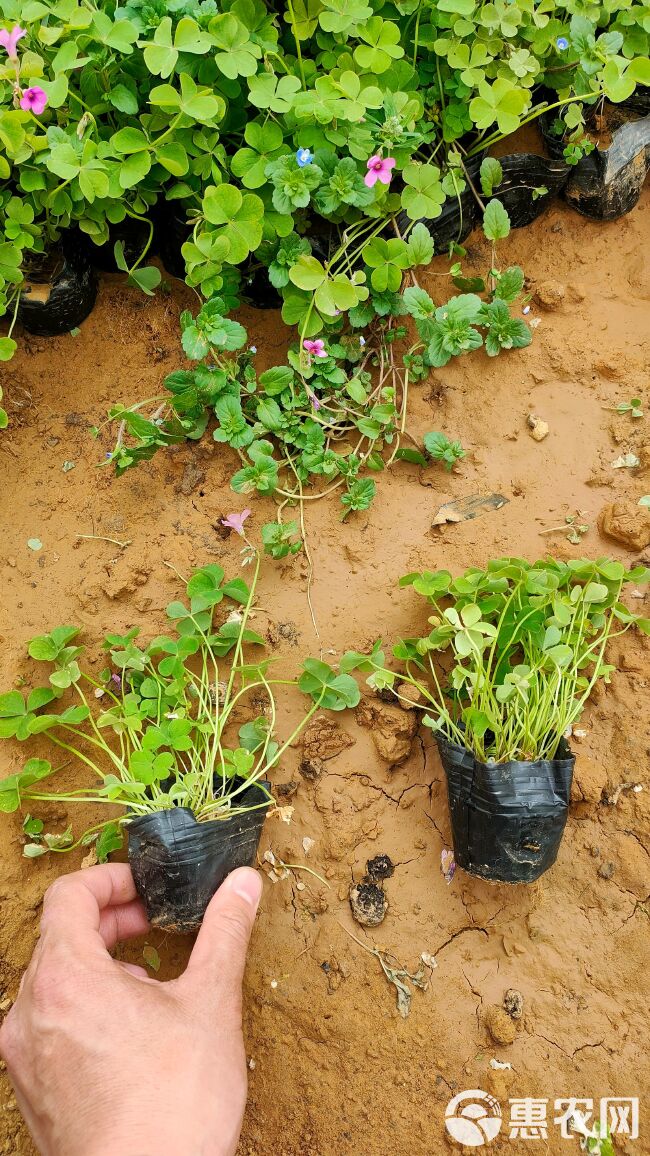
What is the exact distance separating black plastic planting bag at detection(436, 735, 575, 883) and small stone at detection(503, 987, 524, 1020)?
34cm

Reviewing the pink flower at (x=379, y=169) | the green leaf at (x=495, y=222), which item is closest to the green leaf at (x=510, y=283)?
the green leaf at (x=495, y=222)

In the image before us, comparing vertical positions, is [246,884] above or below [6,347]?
below

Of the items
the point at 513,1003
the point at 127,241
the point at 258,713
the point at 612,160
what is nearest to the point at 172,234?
the point at 127,241

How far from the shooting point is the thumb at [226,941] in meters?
1.77

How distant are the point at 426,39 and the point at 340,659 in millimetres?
1849

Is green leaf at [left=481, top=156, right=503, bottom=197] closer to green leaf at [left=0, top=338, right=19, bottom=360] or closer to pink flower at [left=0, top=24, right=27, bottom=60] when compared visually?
pink flower at [left=0, top=24, right=27, bottom=60]

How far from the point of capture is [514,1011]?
2135 millimetres

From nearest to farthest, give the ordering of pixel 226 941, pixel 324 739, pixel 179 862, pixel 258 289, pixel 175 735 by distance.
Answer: pixel 226 941 < pixel 179 862 < pixel 175 735 < pixel 324 739 < pixel 258 289

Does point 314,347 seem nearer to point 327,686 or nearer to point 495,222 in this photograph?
point 495,222

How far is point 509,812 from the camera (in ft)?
6.57

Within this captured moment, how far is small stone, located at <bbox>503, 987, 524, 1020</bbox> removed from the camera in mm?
2135

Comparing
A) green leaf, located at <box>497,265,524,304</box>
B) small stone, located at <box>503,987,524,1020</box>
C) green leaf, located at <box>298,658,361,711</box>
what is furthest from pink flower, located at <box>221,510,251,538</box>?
small stone, located at <box>503,987,524,1020</box>

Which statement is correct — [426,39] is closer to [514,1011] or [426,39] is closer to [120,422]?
[120,422]

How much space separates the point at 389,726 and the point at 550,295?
149cm
